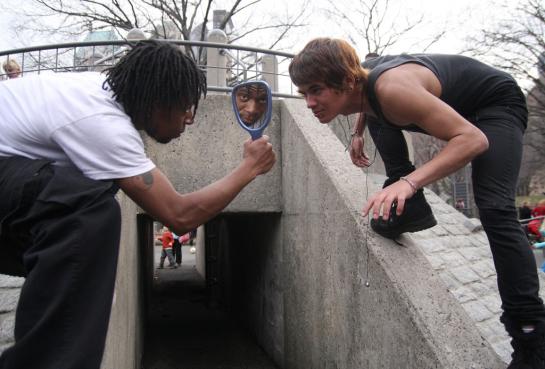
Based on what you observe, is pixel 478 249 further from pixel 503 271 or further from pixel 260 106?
pixel 260 106

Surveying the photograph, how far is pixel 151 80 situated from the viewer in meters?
1.72

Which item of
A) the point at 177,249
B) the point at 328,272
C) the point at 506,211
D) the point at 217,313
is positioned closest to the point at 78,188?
the point at 506,211

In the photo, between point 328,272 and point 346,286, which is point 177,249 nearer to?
point 328,272

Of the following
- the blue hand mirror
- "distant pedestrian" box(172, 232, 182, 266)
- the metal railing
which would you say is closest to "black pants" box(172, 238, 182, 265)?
"distant pedestrian" box(172, 232, 182, 266)

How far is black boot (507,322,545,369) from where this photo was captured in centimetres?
200

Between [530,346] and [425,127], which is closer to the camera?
[530,346]

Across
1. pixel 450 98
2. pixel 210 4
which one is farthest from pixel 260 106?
pixel 210 4

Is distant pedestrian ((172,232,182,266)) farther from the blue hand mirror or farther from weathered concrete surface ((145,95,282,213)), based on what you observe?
the blue hand mirror

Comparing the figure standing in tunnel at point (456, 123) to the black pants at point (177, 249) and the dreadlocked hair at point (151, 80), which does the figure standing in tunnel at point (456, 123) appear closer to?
the dreadlocked hair at point (151, 80)

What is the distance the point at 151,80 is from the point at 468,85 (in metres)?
1.57

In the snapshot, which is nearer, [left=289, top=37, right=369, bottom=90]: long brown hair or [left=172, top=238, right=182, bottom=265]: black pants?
[left=289, top=37, right=369, bottom=90]: long brown hair

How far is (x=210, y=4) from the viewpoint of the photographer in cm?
1902

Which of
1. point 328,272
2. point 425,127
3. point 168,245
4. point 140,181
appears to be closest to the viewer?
point 140,181

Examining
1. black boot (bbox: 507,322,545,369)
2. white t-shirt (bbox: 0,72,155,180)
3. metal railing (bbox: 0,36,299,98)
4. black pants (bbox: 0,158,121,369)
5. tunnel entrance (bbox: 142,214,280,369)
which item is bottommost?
tunnel entrance (bbox: 142,214,280,369)
